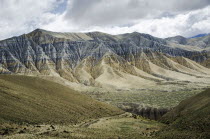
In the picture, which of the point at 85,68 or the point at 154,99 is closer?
the point at 154,99

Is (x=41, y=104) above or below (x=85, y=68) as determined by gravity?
below

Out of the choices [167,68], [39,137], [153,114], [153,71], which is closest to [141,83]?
[153,71]

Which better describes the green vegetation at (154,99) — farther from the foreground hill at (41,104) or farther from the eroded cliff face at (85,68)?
the eroded cliff face at (85,68)

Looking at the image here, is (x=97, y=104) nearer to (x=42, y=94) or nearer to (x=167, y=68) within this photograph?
(x=42, y=94)

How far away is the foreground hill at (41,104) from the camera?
37.4 metres

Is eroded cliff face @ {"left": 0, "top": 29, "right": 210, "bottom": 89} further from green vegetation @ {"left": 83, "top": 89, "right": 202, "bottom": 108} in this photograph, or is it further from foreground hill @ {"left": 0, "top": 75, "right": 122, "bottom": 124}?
foreground hill @ {"left": 0, "top": 75, "right": 122, "bottom": 124}

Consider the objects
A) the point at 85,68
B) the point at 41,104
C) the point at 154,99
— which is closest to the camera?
the point at 41,104

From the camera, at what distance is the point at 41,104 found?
147 ft

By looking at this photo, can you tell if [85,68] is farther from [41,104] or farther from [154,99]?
[41,104]

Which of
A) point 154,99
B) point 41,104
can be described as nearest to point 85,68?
point 154,99

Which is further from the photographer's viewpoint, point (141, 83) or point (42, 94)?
point (141, 83)

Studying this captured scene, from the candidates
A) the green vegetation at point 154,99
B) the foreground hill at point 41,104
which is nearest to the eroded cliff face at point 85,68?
the green vegetation at point 154,99

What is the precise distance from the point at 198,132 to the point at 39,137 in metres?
18.1

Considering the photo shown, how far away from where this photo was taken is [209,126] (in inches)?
1102
